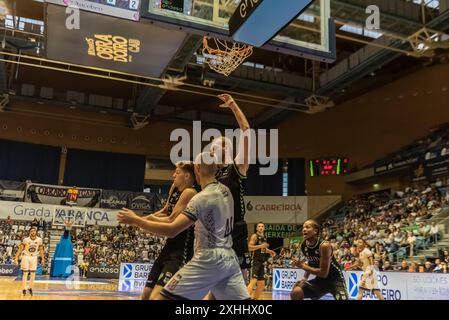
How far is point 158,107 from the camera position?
3228 cm

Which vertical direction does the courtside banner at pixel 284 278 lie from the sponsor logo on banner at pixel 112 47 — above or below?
below

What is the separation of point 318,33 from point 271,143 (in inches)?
915

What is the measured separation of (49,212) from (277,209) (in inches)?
578

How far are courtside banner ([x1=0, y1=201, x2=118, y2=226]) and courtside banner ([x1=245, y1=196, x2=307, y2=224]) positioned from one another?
976 cm

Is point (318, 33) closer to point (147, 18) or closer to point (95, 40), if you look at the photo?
point (147, 18)

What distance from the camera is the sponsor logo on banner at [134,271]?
54.2 feet

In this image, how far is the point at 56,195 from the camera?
2767 centimetres

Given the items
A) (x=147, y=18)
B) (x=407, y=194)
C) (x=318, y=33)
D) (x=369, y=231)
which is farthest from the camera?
(x=407, y=194)

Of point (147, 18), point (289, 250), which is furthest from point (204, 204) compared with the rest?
point (289, 250)

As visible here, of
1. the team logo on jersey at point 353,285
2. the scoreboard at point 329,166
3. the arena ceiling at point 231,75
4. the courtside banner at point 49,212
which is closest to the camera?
the team logo on jersey at point 353,285

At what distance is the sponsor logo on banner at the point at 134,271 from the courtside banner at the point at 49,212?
10034mm

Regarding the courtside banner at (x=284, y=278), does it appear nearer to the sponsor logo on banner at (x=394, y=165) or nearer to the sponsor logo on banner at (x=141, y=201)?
the sponsor logo on banner at (x=394, y=165)

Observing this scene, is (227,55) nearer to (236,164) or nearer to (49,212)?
(236,164)

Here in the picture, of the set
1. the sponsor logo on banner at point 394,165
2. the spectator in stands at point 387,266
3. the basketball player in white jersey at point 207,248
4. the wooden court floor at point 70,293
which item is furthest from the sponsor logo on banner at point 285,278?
the basketball player in white jersey at point 207,248
